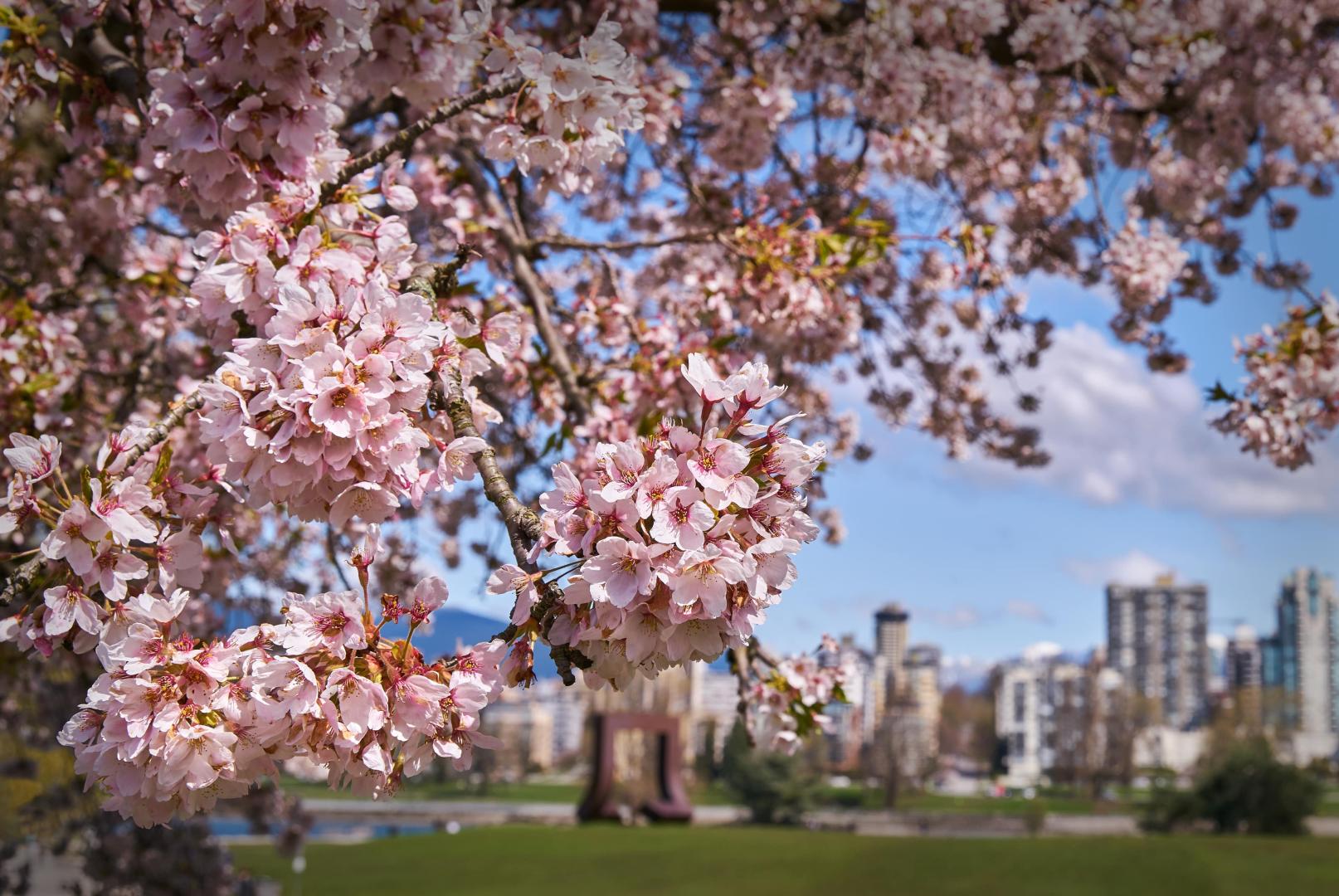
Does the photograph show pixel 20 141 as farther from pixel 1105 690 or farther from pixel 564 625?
pixel 1105 690

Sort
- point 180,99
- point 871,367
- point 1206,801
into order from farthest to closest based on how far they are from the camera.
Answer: point 1206,801
point 871,367
point 180,99

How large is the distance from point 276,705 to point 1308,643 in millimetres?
104013

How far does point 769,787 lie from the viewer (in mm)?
34188

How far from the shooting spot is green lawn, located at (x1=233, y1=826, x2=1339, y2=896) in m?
17.2

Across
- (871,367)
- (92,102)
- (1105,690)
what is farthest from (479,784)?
(92,102)

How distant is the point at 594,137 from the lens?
1896 millimetres

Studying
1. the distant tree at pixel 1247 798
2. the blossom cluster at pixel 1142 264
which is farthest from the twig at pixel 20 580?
the distant tree at pixel 1247 798

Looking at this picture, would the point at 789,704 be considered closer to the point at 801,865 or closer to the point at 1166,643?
the point at 801,865

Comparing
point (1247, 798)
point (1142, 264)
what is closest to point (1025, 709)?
point (1247, 798)

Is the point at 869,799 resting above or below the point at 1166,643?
below

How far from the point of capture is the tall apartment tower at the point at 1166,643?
91.6 m

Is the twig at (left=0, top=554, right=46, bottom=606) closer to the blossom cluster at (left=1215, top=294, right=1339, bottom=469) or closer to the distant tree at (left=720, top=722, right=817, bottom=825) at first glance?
the blossom cluster at (left=1215, top=294, right=1339, bottom=469)

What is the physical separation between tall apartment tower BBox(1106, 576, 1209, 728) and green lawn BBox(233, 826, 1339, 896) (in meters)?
71.8

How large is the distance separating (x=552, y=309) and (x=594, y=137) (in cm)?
118
